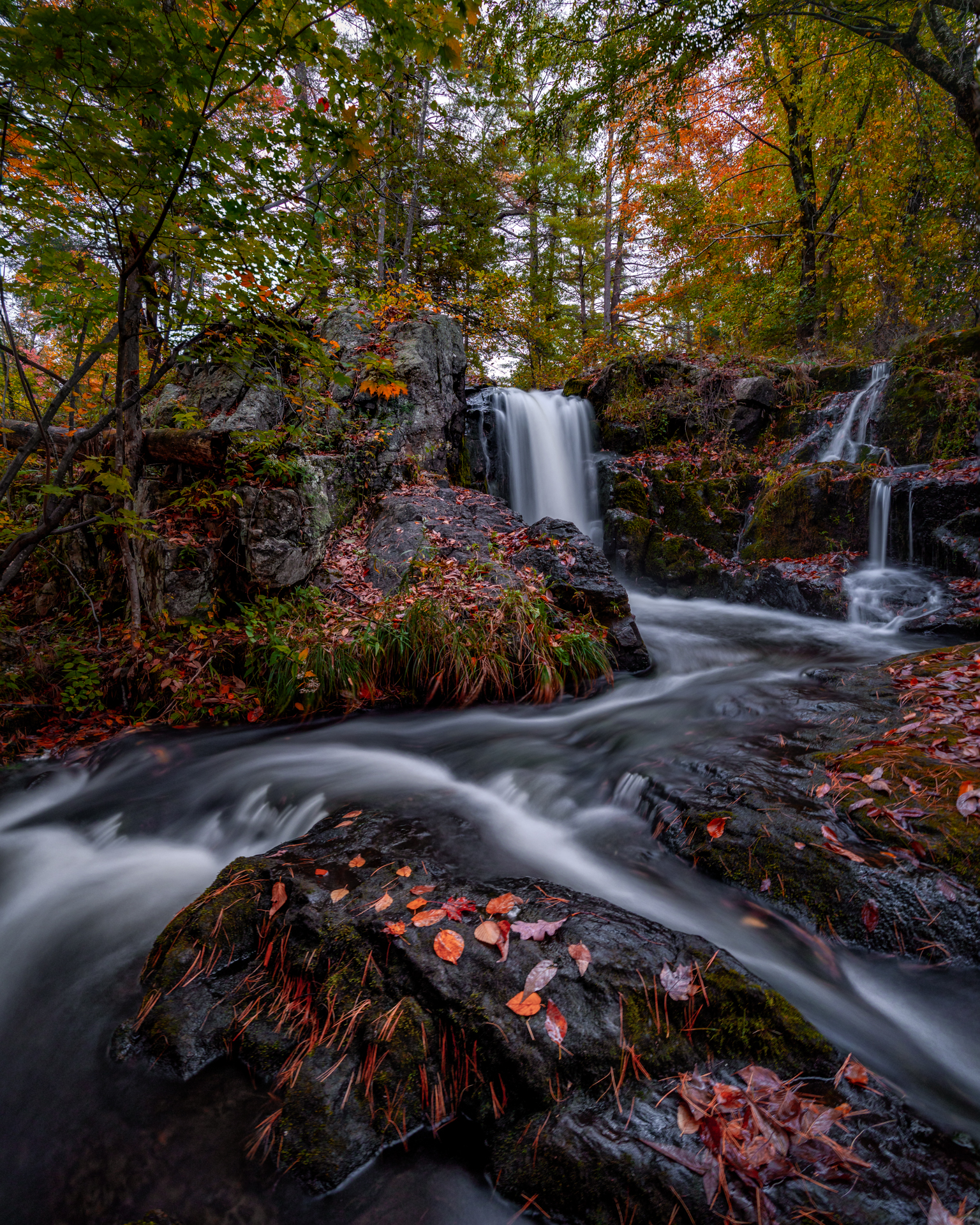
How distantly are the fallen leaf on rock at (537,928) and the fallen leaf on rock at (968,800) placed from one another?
2.02 m

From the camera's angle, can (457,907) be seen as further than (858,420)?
No

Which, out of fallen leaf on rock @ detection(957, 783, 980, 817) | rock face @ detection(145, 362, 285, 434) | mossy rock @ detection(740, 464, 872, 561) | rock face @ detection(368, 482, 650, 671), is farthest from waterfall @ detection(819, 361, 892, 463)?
rock face @ detection(145, 362, 285, 434)

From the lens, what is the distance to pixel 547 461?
1108 cm

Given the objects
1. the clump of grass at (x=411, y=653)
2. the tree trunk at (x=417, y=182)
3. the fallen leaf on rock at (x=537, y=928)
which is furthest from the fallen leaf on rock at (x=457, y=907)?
the tree trunk at (x=417, y=182)

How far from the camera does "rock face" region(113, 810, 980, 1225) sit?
4.21 feet

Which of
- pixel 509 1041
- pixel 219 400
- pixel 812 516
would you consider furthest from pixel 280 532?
pixel 812 516

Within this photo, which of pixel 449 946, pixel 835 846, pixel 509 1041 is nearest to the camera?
pixel 509 1041

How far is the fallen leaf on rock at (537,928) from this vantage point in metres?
1.84

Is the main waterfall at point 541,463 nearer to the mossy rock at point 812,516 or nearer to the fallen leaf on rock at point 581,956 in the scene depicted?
the mossy rock at point 812,516

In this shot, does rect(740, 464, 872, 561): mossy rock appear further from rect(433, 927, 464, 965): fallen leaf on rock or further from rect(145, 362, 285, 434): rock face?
rect(433, 927, 464, 965): fallen leaf on rock

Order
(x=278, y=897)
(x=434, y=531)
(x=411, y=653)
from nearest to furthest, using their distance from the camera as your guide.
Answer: (x=278, y=897), (x=411, y=653), (x=434, y=531)

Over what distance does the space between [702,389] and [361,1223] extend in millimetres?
12463

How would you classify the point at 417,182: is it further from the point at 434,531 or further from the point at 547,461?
the point at 434,531

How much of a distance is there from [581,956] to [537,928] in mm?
191
